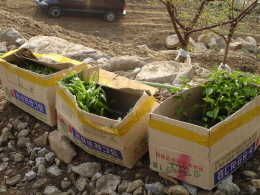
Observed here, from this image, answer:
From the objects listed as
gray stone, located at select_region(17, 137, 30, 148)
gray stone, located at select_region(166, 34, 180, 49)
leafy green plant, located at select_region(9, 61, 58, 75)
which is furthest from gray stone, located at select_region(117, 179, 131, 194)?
gray stone, located at select_region(166, 34, 180, 49)

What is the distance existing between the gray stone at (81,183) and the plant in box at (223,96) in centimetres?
97

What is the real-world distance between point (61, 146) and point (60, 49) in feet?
9.22

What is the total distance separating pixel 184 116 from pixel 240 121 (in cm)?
54

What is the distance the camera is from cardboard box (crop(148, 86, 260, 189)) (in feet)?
6.77

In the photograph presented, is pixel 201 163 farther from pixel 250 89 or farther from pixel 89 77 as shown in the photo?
pixel 89 77

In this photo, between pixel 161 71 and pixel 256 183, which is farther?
pixel 161 71

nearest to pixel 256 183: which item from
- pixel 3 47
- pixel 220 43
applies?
pixel 3 47

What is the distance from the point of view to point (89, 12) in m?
12.9

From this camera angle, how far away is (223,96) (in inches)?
95.3

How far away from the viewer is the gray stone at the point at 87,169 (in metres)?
2.65

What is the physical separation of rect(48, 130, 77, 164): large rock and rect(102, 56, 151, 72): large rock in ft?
6.25

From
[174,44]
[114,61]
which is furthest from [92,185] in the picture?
[174,44]

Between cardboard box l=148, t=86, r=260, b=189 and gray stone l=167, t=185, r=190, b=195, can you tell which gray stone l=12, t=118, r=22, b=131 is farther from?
gray stone l=167, t=185, r=190, b=195

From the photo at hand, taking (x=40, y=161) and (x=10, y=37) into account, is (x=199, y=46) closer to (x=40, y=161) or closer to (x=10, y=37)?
(x=10, y=37)
